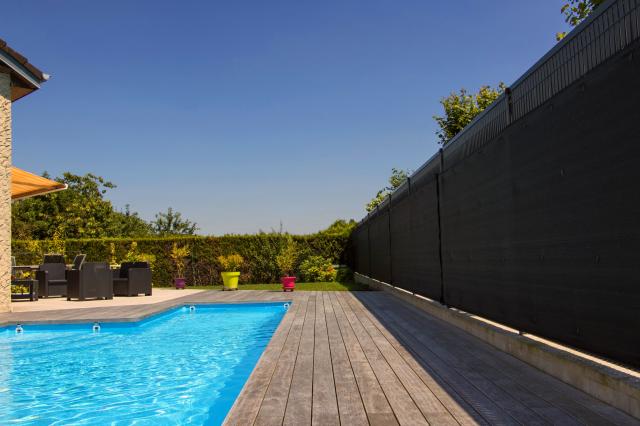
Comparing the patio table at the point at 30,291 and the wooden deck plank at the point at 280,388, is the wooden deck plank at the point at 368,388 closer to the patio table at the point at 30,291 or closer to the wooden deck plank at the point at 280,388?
the wooden deck plank at the point at 280,388

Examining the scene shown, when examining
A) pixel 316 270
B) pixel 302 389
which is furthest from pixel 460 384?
pixel 316 270

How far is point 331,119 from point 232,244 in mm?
6837

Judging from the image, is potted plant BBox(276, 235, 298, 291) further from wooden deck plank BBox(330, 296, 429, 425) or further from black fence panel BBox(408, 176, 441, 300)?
wooden deck plank BBox(330, 296, 429, 425)

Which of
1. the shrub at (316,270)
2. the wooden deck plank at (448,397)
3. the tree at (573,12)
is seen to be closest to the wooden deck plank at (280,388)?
the wooden deck plank at (448,397)

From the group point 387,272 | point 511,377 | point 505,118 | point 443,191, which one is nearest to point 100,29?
point 387,272

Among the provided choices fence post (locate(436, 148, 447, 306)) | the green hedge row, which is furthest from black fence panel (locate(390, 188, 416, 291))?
the green hedge row

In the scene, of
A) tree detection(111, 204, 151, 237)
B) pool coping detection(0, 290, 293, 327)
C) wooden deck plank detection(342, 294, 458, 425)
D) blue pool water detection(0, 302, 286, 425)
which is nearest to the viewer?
wooden deck plank detection(342, 294, 458, 425)

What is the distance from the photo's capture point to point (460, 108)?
2400 centimetres

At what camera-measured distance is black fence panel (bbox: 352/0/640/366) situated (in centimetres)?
265

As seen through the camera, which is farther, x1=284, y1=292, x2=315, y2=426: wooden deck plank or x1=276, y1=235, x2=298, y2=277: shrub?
x1=276, y1=235, x2=298, y2=277: shrub

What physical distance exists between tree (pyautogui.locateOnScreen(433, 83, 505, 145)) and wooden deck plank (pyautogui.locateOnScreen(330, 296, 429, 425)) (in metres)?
19.8

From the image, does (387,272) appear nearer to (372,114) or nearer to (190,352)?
(190,352)

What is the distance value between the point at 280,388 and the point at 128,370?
122 inches

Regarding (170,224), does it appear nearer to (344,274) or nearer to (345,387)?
(344,274)
